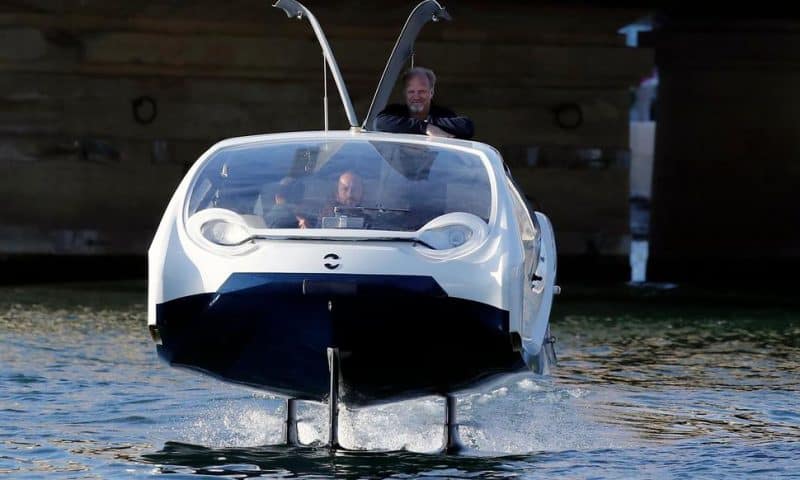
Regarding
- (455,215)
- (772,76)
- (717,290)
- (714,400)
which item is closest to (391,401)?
(455,215)

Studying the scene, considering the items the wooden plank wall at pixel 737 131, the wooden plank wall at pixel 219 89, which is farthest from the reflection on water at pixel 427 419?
the wooden plank wall at pixel 737 131

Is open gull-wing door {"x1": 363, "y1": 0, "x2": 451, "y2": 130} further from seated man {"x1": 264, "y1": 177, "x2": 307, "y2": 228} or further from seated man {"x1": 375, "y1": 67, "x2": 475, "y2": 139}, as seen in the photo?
seated man {"x1": 264, "y1": 177, "x2": 307, "y2": 228}

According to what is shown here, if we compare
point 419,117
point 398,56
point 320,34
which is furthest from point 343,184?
point 320,34

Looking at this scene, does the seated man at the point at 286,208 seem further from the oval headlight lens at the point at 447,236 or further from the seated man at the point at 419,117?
the seated man at the point at 419,117

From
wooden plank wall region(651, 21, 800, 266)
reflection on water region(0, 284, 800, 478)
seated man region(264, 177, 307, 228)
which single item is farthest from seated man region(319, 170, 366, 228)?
wooden plank wall region(651, 21, 800, 266)

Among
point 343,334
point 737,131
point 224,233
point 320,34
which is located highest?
point 320,34

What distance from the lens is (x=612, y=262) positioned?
29906 millimetres

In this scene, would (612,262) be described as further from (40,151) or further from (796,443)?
(796,443)

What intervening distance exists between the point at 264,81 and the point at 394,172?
19534 mm

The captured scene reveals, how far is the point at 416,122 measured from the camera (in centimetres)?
1155

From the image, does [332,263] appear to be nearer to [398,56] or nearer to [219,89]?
[398,56]

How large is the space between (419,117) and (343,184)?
73.3 inches

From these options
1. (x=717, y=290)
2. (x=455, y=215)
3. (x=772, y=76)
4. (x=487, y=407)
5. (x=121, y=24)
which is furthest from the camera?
(x=772, y=76)

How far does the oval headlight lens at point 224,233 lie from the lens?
9492mm
